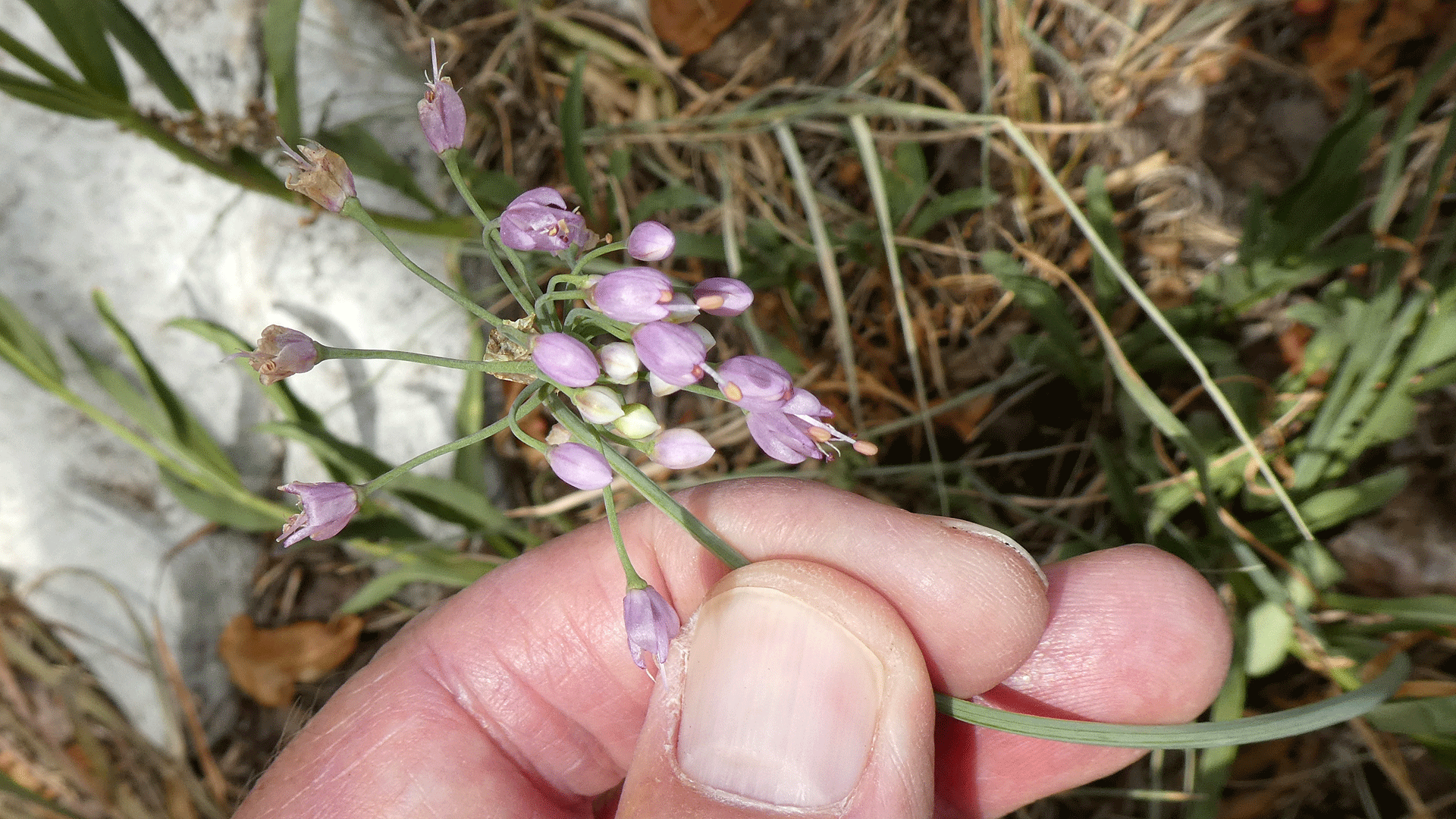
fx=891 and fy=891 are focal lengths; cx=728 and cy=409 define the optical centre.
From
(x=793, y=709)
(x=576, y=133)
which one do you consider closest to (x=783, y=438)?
(x=793, y=709)

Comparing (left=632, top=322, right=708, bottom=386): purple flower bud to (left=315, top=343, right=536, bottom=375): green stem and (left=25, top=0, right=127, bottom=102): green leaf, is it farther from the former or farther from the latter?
(left=25, top=0, right=127, bottom=102): green leaf

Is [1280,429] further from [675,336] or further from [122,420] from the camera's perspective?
[122,420]

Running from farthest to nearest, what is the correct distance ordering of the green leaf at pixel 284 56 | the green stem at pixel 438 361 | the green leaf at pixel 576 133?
the green leaf at pixel 576 133
the green leaf at pixel 284 56
the green stem at pixel 438 361

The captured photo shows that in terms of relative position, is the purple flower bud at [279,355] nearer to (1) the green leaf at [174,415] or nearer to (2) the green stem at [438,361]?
(2) the green stem at [438,361]

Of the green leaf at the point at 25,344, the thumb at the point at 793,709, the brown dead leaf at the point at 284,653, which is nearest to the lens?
the thumb at the point at 793,709

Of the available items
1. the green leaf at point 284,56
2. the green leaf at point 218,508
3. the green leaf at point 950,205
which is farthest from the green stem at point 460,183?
the green leaf at point 218,508

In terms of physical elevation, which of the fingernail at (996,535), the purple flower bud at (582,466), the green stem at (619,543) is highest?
the purple flower bud at (582,466)
